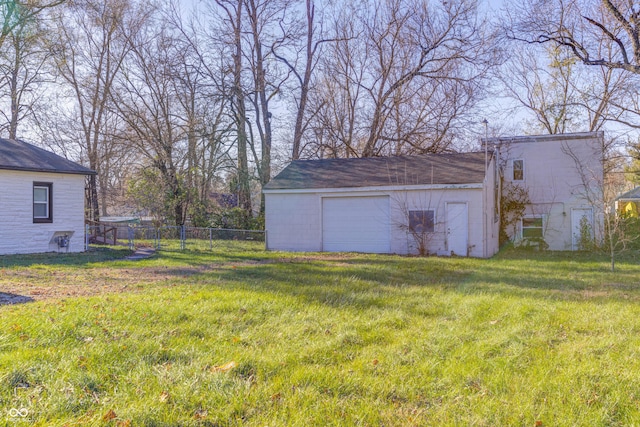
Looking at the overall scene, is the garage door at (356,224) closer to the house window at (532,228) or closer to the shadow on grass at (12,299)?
the house window at (532,228)

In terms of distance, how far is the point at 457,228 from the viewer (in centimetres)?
1471

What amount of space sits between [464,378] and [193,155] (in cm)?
2212

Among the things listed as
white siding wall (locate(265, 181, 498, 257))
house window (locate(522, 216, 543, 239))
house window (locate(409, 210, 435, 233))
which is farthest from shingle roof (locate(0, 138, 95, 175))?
house window (locate(522, 216, 543, 239))

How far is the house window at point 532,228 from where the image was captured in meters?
18.9

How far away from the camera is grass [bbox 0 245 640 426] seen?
2.89 metres

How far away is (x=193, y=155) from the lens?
23688 millimetres

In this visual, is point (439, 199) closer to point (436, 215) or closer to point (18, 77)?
point (436, 215)

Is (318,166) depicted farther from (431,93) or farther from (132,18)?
(132,18)

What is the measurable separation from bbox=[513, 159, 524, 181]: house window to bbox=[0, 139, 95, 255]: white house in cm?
1693

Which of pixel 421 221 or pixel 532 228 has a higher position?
pixel 421 221

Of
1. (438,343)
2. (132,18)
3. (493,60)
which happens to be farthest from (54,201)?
(493,60)

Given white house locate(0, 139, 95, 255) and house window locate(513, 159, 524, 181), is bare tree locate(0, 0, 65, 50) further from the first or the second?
house window locate(513, 159, 524, 181)

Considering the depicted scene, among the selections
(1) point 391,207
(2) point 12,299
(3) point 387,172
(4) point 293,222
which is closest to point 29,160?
(4) point 293,222

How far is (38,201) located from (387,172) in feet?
39.5
